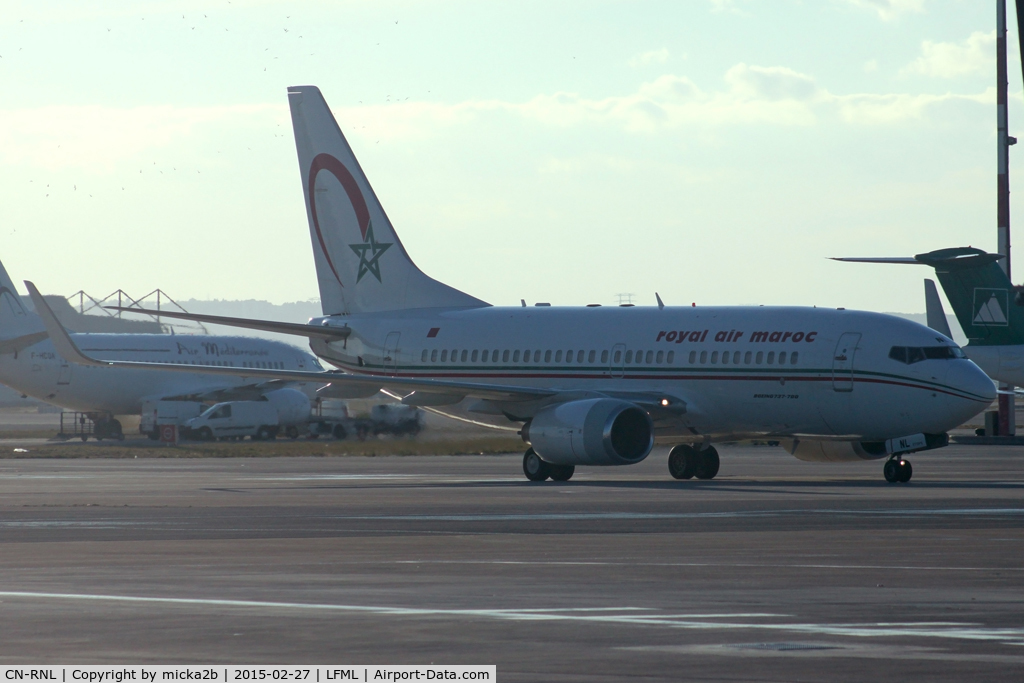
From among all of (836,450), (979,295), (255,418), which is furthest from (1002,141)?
(255,418)

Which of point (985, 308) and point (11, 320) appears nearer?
point (985, 308)

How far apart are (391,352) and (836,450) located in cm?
1151

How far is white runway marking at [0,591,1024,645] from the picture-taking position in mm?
10656

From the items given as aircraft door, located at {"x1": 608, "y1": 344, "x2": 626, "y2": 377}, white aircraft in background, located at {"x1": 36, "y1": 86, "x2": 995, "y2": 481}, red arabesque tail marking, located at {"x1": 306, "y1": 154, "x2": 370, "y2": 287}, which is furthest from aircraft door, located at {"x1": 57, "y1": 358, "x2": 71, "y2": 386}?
aircraft door, located at {"x1": 608, "y1": 344, "x2": 626, "y2": 377}

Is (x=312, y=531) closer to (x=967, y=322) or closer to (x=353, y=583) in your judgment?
(x=353, y=583)

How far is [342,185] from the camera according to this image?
43375 millimetres

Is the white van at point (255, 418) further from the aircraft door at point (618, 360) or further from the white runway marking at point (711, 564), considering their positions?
the white runway marking at point (711, 564)

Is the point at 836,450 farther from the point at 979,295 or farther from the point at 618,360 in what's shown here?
the point at 979,295

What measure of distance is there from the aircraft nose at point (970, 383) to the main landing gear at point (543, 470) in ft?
26.5

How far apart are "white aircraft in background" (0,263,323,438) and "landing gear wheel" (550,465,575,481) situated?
1572 inches

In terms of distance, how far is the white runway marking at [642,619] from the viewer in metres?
10.7

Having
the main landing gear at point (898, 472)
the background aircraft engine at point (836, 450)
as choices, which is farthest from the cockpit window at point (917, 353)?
the background aircraft engine at point (836, 450)

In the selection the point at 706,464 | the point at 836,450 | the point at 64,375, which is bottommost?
the point at 706,464

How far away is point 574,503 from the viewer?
26078mm
